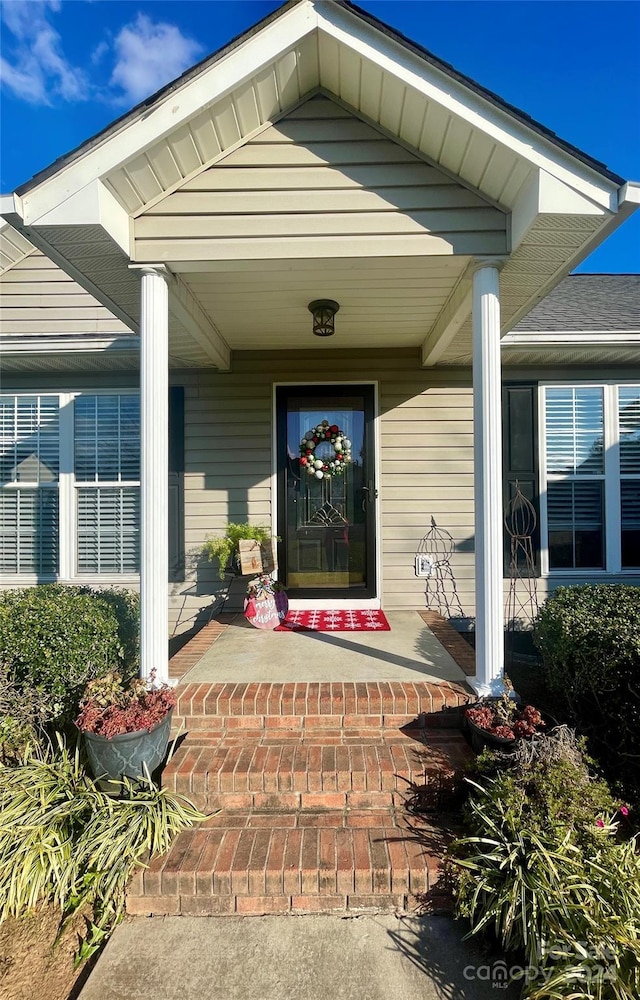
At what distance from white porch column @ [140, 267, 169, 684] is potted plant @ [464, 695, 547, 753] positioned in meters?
1.74

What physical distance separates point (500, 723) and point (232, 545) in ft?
8.82

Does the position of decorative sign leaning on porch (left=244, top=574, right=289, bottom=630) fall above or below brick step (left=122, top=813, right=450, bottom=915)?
above

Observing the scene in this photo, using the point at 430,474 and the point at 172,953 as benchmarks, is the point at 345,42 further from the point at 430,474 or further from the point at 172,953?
the point at 172,953

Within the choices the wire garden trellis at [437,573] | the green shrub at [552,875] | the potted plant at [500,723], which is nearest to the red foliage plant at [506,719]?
the potted plant at [500,723]

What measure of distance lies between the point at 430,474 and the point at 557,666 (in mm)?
2302

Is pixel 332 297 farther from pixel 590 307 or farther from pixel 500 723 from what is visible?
pixel 590 307

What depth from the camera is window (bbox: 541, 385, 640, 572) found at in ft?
15.8

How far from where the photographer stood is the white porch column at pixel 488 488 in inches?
110

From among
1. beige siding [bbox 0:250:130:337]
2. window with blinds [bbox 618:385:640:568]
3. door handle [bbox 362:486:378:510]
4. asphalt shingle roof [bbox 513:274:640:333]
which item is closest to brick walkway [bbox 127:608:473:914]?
door handle [bbox 362:486:378:510]

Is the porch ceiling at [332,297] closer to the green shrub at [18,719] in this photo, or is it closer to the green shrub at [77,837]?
the green shrub at [18,719]

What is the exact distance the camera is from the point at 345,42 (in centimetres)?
249

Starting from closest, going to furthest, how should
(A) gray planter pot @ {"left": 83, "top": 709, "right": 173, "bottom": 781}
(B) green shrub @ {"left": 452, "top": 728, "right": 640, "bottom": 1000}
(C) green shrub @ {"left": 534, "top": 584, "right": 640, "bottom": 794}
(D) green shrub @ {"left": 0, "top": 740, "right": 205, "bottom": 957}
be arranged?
(B) green shrub @ {"left": 452, "top": 728, "right": 640, "bottom": 1000} → (D) green shrub @ {"left": 0, "top": 740, "right": 205, "bottom": 957} → (A) gray planter pot @ {"left": 83, "top": 709, "right": 173, "bottom": 781} → (C) green shrub @ {"left": 534, "top": 584, "right": 640, "bottom": 794}

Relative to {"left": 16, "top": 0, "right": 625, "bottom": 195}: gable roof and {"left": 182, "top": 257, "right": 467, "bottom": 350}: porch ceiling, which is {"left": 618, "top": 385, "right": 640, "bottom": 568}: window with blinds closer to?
{"left": 182, "top": 257, "right": 467, "bottom": 350}: porch ceiling

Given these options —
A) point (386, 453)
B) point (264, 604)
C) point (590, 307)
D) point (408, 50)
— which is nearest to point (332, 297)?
point (408, 50)
